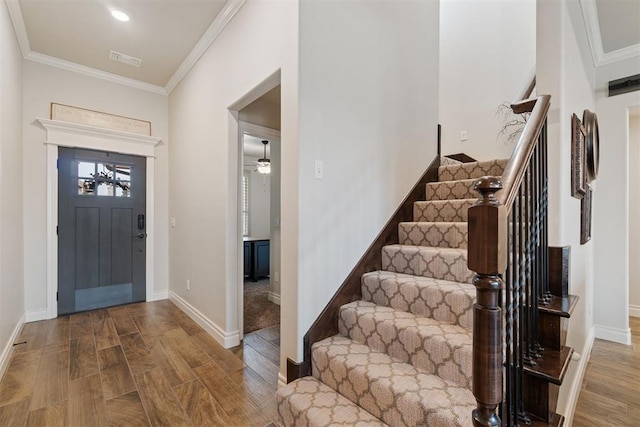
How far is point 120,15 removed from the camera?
8.78 ft

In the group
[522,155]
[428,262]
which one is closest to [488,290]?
[522,155]

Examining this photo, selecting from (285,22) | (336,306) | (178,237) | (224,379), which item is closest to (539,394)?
(336,306)

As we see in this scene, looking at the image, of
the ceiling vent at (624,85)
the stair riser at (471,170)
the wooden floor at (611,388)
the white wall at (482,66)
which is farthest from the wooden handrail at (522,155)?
the white wall at (482,66)

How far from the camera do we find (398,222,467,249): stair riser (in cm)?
215

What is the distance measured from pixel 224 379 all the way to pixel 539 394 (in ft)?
6.05

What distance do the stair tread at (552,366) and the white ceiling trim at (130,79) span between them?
9.97 ft

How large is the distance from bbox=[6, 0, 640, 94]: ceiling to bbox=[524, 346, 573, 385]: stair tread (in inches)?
98.4

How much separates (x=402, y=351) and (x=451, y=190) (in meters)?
1.59

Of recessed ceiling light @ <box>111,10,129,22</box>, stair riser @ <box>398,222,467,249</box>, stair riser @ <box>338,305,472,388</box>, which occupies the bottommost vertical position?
stair riser @ <box>338,305,472,388</box>

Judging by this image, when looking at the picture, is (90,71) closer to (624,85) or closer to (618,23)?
(618,23)

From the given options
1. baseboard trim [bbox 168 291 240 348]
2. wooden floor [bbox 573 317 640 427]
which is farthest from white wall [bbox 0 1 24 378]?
wooden floor [bbox 573 317 640 427]

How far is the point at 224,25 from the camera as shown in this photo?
8.89ft

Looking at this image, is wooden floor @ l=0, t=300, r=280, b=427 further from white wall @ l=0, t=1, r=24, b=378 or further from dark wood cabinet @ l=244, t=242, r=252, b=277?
dark wood cabinet @ l=244, t=242, r=252, b=277

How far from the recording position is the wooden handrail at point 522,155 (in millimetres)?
974
